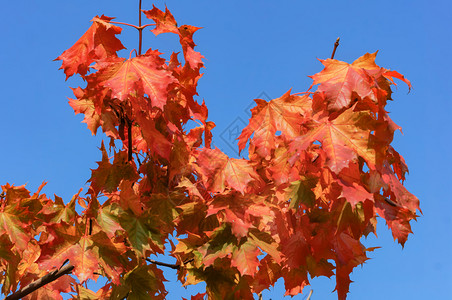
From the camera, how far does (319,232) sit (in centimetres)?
298

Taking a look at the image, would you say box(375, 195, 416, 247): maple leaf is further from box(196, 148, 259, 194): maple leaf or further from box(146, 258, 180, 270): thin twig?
box(146, 258, 180, 270): thin twig

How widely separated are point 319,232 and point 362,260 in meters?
0.41

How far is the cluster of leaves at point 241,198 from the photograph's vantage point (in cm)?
284

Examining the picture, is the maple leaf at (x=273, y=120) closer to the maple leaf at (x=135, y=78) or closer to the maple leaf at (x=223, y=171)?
the maple leaf at (x=223, y=171)

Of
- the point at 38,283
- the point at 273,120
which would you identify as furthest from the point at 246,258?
the point at 38,283

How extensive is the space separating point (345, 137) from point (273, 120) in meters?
0.53

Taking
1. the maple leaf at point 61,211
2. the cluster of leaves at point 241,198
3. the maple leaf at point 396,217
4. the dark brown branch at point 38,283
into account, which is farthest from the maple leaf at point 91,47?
the maple leaf at point 396,217

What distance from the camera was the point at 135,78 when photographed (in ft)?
9.75

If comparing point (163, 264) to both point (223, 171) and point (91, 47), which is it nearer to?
point (223, 171)

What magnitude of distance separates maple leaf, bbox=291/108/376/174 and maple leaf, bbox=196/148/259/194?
35 cm

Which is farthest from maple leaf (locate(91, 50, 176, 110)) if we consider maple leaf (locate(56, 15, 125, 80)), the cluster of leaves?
maple leaf (locate(56, 15, 125, 80))

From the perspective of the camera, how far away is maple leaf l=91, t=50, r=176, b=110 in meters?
2.93

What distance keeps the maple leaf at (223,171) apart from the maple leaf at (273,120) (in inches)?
6.8

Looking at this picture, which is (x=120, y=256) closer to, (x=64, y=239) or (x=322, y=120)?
(x=64, y=239)
